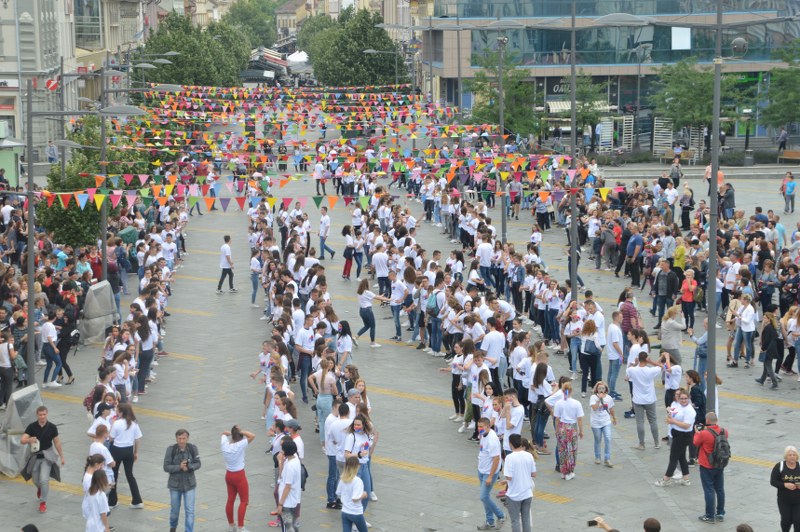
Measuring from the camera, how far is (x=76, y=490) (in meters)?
19.0

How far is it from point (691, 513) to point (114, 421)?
757 centimetres

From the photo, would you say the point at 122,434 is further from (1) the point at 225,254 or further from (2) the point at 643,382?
(1) the point at 225,254

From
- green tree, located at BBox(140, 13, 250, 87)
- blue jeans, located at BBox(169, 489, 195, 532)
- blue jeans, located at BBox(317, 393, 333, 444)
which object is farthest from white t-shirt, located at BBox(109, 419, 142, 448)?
green tree, located at BBox(140, 13, 250, 87)

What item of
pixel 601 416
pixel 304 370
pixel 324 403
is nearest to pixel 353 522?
pixel 324 403

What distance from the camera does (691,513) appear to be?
693 inches

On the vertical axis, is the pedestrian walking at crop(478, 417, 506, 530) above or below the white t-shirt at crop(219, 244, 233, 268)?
below

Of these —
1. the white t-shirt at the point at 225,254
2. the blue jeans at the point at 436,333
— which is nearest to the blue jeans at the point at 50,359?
the blue jeans at the point at 436,333

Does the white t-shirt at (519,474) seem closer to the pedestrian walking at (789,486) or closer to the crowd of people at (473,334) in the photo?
the crowd of people at (473,334)

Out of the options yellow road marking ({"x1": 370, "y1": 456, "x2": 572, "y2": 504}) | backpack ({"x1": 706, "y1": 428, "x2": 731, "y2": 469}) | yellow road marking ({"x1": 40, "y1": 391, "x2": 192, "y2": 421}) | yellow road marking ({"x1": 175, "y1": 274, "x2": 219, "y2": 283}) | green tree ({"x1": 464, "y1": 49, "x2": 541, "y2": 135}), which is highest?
green tree ({"x1": 464, "y1": 49, "x2": 541, "y2": 135})

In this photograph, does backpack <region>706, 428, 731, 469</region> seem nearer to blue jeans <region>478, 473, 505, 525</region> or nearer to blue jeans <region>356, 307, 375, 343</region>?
blue jeans <region>478, 473, 505, 525</region>

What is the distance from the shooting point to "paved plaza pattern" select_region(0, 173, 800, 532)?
1764 cm

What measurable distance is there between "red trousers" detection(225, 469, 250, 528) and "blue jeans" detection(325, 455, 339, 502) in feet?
4.29

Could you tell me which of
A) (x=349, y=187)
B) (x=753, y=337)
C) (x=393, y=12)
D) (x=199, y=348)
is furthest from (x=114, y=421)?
(x=393, y=12)

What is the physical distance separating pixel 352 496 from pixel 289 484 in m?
0.91
